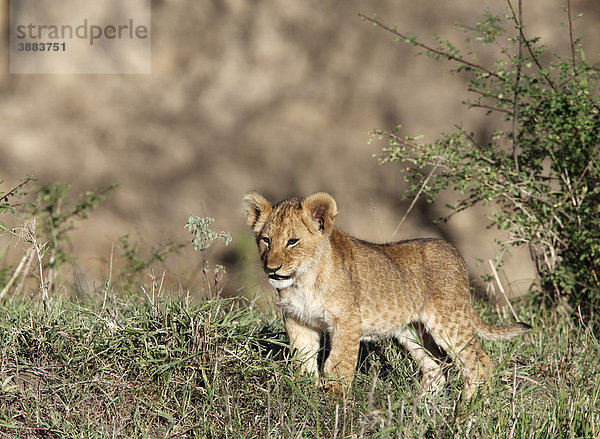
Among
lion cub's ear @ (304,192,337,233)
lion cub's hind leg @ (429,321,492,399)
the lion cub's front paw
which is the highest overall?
lion cub's ear @ (304,192,337,233)

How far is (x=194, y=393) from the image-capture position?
4.21 meters

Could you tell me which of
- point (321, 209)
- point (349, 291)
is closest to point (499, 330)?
point (349, 291)

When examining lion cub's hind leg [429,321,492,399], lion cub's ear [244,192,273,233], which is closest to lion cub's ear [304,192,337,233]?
lion cub's ear [244,192,273,233]

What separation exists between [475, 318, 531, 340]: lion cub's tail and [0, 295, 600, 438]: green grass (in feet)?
2.45

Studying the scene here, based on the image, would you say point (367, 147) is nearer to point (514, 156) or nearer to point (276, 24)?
point (276, 24)

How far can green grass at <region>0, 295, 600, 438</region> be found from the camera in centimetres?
389

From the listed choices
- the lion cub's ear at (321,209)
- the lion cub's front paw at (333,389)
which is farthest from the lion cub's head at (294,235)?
the lion cub's front paw at (333,389)

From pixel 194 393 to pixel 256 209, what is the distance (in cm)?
143

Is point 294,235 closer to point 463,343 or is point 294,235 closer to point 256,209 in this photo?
point 256,209

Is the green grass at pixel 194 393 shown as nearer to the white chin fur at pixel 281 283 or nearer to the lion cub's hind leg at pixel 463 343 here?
the white chin fur at pixel 281 283

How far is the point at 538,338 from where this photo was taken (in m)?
6.00

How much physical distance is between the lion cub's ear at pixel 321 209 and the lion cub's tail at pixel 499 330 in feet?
4.97

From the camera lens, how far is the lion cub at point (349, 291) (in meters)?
4.79

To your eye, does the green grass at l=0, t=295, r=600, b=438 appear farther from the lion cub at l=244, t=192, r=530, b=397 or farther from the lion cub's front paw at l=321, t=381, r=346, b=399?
the lion cub at l=244, t=192, r=530, b=397
